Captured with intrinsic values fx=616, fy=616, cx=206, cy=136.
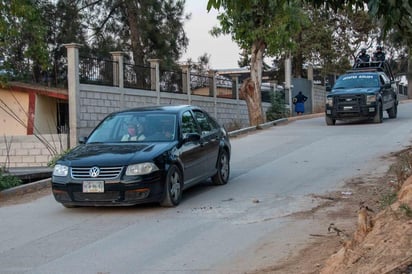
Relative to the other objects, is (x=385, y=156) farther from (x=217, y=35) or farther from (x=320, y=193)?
(x=217, y=35)

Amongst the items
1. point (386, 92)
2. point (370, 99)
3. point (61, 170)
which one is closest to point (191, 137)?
point (61, 170)

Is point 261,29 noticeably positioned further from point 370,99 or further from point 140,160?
point 140,160

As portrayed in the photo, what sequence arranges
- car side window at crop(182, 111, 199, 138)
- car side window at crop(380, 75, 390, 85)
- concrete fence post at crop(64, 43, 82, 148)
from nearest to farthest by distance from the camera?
car side window at crop(182, 111, 199, 138), concrete fence post at crop(64, 43, 82, 148), car side window at crop(380, 75, 390, 85)

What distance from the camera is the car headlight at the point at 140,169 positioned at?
8.91 meters

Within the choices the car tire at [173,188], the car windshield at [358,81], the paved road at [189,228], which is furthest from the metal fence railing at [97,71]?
the car tire at [173,188]

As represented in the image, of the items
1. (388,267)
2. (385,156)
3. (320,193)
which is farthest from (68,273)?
(385,156)

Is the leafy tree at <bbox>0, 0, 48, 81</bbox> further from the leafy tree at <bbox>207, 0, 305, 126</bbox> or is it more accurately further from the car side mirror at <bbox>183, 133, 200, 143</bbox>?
the car side mirror at <bbox>183, 133, 200, 143</bbox>

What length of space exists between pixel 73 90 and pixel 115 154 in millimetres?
9884

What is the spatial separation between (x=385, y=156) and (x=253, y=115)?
12.7 m

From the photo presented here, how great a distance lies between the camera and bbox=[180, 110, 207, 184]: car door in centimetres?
998

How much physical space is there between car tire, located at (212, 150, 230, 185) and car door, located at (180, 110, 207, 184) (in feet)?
2.35

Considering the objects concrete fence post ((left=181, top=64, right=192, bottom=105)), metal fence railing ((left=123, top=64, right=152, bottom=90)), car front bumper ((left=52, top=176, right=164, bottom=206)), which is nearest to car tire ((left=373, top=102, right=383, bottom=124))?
concrete fence post ((left=181, top=64, right=192, bottom=105))

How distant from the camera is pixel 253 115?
2664cm

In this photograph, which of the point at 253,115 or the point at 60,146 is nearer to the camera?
the point at 60,146
